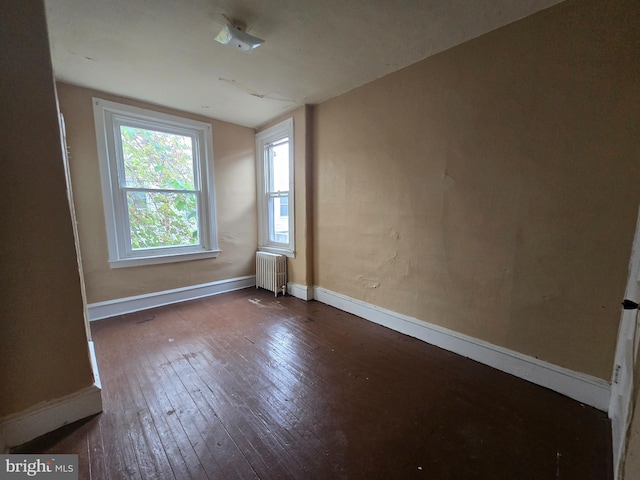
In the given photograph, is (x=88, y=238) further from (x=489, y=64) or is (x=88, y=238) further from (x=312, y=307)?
(x=489, y=64)

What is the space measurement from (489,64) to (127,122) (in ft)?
12.0

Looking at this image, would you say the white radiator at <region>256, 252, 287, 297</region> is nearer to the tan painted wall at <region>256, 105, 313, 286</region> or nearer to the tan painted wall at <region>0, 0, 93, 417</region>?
the tan painted wall at <region>256, 105, 313, 286</region>

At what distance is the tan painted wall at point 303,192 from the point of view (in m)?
3.26

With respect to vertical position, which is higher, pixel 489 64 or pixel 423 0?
pixel 423 0

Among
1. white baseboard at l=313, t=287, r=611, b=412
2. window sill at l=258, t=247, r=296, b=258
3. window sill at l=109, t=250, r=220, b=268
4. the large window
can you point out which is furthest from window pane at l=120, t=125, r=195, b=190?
white baseboard at l=313, t=287, r=611, b=412

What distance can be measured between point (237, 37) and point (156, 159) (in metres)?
2.10

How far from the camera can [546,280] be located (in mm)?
1724

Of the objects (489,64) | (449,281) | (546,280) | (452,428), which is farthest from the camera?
(449,281)

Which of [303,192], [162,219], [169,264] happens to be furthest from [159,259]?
[303,192]

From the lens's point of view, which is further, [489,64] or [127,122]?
Answer: [127,122]

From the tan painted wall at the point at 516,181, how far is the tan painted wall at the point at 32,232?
2383mm

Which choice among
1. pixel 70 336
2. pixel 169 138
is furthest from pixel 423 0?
pixel 169 138

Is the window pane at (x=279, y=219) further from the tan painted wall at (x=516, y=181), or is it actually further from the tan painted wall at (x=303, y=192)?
the tan painted wall at (x=516, y=181)

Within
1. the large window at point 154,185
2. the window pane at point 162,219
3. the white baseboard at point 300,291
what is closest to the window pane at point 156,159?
the large window at point 154,185
